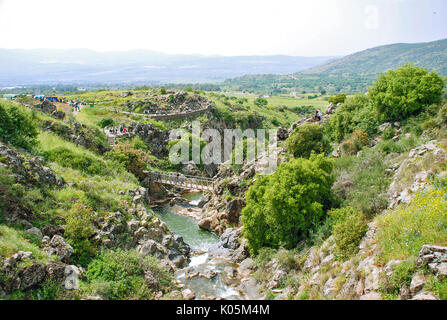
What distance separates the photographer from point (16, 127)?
24.8m

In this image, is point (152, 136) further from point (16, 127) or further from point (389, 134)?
point (389, 134)

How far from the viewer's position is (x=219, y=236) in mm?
31312

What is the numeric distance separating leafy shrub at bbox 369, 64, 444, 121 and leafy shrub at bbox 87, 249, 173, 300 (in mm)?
21823

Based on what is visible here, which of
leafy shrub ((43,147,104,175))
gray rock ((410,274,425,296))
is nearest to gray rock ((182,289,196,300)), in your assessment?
gray rock ((410,274,425,296))

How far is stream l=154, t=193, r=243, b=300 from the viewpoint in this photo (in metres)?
20.4

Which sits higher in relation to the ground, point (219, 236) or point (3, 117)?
point (3, 117)

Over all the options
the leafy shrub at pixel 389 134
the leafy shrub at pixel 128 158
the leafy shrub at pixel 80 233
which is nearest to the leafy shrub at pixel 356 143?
the leafy shrub at pixel 389 134

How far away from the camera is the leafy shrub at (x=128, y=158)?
1473 inches

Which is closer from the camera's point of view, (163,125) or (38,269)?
(38,269)

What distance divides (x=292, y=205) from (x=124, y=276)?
11102 mm

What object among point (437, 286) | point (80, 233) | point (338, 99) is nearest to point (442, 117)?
point (338, 99)
